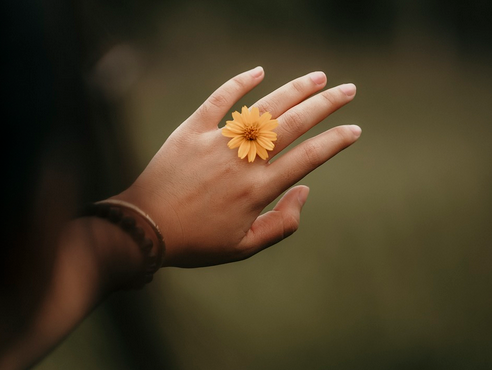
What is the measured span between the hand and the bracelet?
0.03 meters

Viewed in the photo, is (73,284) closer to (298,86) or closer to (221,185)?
(221,185)

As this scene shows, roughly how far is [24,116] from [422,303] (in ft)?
3.00

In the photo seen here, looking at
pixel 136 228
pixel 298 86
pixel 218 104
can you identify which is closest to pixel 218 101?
pixel 218 104

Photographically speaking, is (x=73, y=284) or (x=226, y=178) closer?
(x=73, y=284)

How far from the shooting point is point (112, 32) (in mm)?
1090

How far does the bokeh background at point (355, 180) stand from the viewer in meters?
0.91

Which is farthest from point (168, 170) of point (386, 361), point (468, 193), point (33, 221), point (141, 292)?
point (468, 193)

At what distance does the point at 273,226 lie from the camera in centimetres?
57

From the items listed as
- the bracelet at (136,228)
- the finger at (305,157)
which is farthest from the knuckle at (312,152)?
the bracelet at (136,228)

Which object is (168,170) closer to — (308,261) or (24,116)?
(24,116)

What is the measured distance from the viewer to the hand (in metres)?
0.51

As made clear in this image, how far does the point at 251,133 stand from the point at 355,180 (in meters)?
0.57

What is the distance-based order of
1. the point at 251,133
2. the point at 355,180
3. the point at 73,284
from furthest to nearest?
the point at 355,180 < the point at 251,133 < the point at 73,284

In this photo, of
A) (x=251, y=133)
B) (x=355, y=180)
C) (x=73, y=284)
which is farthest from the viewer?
(x=355, y=180)
